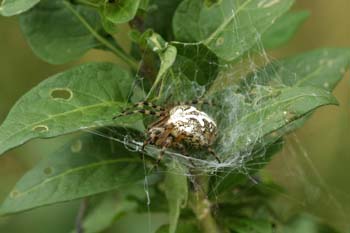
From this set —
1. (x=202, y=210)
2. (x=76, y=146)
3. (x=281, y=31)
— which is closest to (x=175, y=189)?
(x=202, y=210)

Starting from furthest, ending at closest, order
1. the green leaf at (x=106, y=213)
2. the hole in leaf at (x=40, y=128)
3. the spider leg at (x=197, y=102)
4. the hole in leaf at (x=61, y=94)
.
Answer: the green leaf at (x=106, y=213) → the spider leg at (x=197, y=102) → the hole in leaf at (x=61, y=94) → the hole in leaf at (x=40, y=128)

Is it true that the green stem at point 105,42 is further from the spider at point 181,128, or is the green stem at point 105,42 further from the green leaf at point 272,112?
the green leaf at point 272,112

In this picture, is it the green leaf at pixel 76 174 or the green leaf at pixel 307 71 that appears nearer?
the green leaf at pixel 76 174

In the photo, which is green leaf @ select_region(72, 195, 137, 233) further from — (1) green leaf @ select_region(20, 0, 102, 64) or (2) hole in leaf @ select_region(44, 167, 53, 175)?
(1) green leaf @ select_region(20, 0, 102, 64)

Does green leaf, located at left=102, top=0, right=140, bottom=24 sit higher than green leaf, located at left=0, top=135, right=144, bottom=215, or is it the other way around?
green leaf, located at left=102, top=0, right=140, bottom=24

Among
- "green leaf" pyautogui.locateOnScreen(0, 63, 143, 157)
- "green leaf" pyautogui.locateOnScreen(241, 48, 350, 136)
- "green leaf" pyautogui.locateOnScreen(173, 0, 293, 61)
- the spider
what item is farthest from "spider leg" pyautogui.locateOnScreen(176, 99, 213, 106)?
"green leaf" pyautogui.locateOnScreen(0, 63, 143, 157)

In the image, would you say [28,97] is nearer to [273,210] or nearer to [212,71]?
[212,71]

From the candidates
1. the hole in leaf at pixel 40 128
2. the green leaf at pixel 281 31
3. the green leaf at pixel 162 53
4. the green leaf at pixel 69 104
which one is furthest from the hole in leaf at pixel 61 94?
the green leaf at pixel 281 31
